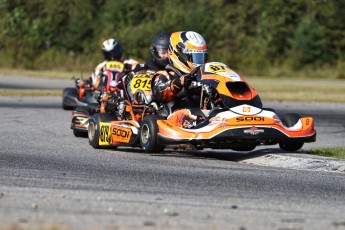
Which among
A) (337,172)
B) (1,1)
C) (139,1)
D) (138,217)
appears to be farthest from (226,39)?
(138,217)

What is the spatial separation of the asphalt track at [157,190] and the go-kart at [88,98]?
5.42ft

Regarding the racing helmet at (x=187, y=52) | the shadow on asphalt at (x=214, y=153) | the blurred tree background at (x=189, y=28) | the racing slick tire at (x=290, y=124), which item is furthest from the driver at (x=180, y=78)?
the blurred tree background at (x=189, y=28)

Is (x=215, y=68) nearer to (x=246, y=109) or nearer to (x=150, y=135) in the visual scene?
(x=246, y=109)

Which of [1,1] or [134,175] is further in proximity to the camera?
[1,1]

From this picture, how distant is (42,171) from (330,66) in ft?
120

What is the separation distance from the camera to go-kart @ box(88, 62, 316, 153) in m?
11.6

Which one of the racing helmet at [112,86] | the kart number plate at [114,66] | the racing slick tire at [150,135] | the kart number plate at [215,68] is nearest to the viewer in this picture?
the racing slick tire at [150,135]

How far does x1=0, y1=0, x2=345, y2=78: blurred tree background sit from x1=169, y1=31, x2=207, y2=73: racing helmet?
30.2 meters

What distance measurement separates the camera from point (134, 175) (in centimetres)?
980

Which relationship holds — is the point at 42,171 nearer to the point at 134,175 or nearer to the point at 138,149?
the point at 134,175

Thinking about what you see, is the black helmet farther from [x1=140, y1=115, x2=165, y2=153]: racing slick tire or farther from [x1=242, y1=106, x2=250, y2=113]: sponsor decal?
[x1=242, y1=106, x2=250, y2=113]: sponsor decal

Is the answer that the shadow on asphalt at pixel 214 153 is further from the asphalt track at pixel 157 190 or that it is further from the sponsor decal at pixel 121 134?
the sponsor decal at pixel 121 134

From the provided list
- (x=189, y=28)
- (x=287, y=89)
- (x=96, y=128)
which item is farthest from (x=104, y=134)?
(x=189, y=28)

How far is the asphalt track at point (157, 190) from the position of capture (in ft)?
22.9
